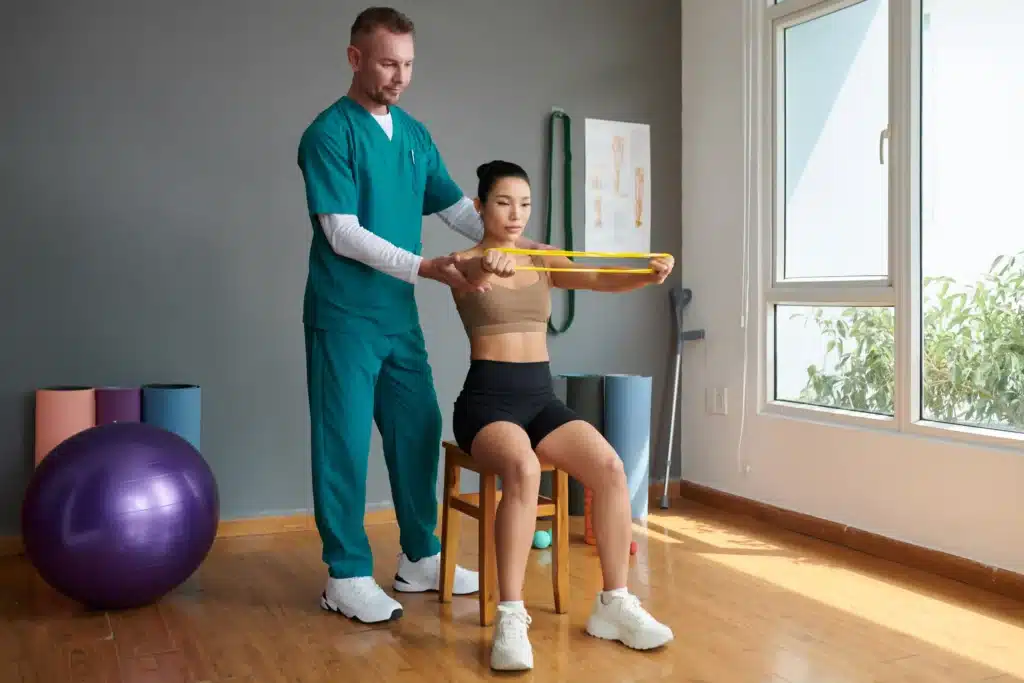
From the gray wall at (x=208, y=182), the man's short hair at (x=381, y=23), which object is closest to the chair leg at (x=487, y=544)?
the man's short hair at (x=381, y=23)

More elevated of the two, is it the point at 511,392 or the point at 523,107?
the point at 523,107

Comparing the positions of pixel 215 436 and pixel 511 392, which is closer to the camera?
pixel 511 392

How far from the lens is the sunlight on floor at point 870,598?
249cm

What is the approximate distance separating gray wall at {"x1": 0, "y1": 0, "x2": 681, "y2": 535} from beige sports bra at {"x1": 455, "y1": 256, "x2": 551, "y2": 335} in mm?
1293

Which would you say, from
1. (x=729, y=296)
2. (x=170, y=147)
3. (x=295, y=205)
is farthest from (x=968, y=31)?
(x=170, y=147)

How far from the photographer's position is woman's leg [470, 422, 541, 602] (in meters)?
2.38

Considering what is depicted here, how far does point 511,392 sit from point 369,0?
75.8 inches

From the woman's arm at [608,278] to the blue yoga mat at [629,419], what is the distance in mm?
984

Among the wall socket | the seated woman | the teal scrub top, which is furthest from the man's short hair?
the wall socket

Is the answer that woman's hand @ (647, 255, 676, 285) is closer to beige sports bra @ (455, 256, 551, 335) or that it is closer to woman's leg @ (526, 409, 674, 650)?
beige sports bra @ (455, 256, 551, 335)

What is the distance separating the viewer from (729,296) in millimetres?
4129

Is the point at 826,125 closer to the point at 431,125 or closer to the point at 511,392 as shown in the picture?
the point at 431,125

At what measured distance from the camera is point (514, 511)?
7.86 ft

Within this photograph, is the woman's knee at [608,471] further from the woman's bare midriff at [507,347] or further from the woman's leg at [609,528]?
the woman's bare midriff at [507,347]
